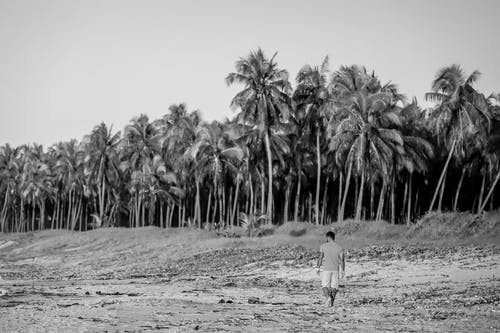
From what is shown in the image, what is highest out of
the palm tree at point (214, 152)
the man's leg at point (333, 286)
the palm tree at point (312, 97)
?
the palm tree at point (312, 97)

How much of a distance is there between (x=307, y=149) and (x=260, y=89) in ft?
40.2

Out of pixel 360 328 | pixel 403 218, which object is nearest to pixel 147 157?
pixel 403 218

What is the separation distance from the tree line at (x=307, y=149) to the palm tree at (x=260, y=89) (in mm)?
83

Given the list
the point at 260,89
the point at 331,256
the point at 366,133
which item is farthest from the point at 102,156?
the point at 331,256

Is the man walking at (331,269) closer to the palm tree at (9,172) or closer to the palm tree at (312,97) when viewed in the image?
the palm tree at (312,97)

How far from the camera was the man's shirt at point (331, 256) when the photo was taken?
15.0 m

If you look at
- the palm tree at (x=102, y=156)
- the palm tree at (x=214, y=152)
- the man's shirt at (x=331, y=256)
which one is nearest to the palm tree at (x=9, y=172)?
the palm tree at (x=102, y=156)

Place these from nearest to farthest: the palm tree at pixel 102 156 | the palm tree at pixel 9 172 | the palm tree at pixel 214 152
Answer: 1. the palm tree at pixel 214 152
2. the palm tree at pixel 102 156
3. the palm tree at pixel 9 172

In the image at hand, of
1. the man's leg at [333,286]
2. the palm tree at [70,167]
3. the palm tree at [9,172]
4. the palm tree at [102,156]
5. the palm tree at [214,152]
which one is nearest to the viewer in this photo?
the man's leg at [333,286]

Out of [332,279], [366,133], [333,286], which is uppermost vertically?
[366,133]

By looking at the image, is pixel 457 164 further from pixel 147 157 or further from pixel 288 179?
pixel 147 157

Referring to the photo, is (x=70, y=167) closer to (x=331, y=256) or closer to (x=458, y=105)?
(x=458, y=105)

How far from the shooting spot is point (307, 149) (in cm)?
5784

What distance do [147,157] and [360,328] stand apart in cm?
6000
